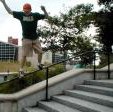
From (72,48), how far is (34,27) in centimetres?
1457

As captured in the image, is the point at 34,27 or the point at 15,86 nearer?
the point at 34,27

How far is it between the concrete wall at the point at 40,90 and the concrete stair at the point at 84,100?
0.20 meters

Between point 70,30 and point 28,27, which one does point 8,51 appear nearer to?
point 70,30

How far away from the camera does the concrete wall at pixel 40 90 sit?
10258 millimetres

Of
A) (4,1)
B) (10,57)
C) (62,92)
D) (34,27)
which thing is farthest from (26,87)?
(10,57)

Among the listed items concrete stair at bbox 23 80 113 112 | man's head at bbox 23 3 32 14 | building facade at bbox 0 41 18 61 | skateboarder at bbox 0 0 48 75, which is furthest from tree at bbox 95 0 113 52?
building facade at bbox 0 41 18 61

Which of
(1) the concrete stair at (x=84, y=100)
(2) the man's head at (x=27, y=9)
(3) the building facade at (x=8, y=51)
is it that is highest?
(3) the building facade at (x=8, y=51)

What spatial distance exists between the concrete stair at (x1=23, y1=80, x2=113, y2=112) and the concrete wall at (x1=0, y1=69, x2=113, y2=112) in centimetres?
20

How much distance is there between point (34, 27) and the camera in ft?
34.6

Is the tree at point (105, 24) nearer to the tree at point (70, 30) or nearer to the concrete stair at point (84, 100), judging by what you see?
the concrete stair at point (84, 100)

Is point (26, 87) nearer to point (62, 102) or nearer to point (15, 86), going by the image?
point (15, 86)

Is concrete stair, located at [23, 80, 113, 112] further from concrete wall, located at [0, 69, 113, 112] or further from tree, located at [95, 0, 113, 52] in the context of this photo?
tree, located at [95, 0, 113, 52]

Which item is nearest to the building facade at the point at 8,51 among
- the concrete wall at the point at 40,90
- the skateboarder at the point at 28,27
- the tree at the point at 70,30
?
the tree at the point at 70,30

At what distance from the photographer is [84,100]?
9.70 m
